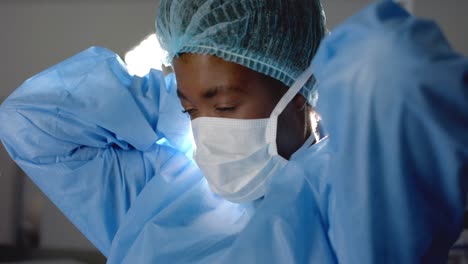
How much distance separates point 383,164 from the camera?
1.95ft

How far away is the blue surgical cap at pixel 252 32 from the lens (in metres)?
0.92

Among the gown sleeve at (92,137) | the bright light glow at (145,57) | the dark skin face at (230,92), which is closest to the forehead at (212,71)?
the dark skin face at (230,92)

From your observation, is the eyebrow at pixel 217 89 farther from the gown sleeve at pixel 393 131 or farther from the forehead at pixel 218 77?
the gown sleeve at pixel 393 131

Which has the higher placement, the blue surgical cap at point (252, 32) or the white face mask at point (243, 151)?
the blue surgical cap at point (252, 32)

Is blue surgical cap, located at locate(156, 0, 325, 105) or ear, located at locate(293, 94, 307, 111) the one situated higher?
blue surgical cap, located at locate(156, 0, 325, 105)

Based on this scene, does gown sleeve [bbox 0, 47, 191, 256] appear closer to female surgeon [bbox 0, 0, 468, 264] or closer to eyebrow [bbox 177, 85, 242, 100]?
female surgeon [bbox 0, 0, 468, 264]

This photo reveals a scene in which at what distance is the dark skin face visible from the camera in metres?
0.92

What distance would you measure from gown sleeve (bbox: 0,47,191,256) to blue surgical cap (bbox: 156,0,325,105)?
0.27 metres

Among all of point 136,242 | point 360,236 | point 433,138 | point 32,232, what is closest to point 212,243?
point 136,242

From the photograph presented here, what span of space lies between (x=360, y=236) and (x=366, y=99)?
0.54 feet

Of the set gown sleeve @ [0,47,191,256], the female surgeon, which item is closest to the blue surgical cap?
the female surgeon

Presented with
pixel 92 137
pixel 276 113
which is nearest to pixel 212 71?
pixel 276 113

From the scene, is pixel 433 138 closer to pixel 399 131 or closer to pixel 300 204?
pixel 399 131

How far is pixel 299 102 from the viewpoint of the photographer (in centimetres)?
99
